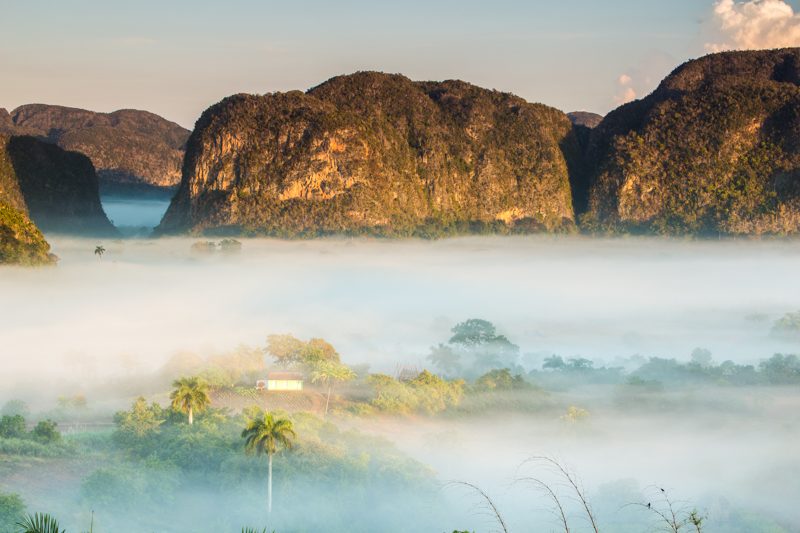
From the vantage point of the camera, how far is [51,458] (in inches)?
2532

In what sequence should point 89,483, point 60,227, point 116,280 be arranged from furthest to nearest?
point 60,227, point 116,280, point 89,483

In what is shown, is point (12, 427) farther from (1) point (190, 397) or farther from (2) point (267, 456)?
(2) point (267, 456)

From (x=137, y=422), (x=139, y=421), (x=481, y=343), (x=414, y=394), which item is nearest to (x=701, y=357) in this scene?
(x=481, y=343)

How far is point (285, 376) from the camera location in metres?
88.6

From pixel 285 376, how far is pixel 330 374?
13.4 feet

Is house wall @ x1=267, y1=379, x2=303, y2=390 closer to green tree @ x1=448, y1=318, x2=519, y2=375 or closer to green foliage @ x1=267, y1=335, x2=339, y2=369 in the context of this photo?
green foliage @ x1=267, y1=335, x2=339, y2=369

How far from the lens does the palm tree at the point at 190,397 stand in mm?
70812

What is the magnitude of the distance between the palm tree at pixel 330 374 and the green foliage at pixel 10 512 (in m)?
Answer: 37.3

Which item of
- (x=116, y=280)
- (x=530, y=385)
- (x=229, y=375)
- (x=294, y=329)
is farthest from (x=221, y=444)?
(x=116, y=280)

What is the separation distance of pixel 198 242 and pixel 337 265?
2354cm

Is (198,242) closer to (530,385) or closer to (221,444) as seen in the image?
(530,385)

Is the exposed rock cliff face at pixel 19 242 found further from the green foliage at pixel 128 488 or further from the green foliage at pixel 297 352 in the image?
the green foliage at pixel 128 488

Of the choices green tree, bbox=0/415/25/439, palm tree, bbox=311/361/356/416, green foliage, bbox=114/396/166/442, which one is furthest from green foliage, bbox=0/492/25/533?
palm tree, bbox=311/361/356/416

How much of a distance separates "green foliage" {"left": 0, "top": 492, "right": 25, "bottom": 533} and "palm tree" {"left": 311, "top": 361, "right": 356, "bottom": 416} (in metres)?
37.3
